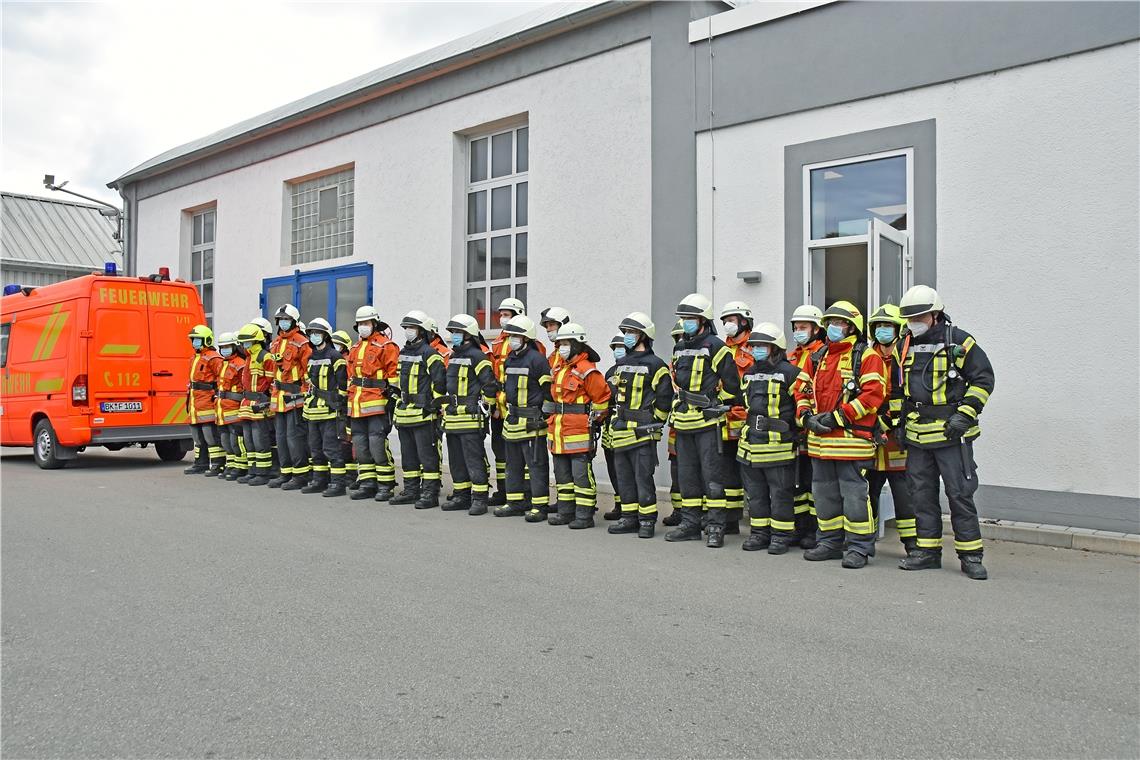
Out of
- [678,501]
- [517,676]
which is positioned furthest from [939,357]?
[517,676]

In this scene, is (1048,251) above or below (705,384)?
above

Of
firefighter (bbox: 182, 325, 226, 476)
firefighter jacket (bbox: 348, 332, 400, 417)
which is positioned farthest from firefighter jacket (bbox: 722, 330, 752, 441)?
firefighter (bbox: 182, 325, 226, 476)

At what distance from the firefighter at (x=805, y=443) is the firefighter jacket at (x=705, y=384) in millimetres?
552

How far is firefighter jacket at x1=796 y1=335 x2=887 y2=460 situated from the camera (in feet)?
22.6

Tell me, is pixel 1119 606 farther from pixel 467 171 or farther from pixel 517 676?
pixel 467 171

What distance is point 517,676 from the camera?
14.4 ft

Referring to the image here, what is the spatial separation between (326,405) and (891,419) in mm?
6729

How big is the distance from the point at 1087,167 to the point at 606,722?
23.3 feet

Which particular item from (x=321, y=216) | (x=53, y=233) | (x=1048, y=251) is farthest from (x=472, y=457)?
(x=53, y=233)

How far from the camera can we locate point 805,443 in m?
7.64

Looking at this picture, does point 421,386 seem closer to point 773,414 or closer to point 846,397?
point 773,414

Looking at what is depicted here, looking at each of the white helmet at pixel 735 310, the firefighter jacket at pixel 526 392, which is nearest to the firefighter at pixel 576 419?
the firefighter jacket at pixel 526 392

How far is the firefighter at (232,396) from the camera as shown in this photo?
12562 millimetres

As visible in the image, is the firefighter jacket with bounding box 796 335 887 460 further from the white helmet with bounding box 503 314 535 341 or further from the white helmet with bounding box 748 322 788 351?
the white helmet with bounding box 503 314 535 341
